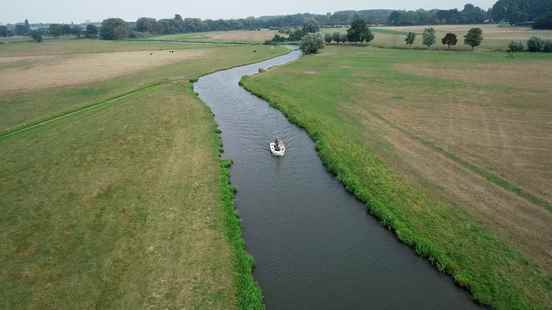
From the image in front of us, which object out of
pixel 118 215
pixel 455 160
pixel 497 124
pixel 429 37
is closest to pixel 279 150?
pixel 118 215

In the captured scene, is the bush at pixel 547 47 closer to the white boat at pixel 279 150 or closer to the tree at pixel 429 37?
the tree at pixel 429 37

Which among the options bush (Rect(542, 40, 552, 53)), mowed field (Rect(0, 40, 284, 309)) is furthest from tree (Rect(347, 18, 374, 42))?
mowed field (Rect(0, 40, 284, 309))

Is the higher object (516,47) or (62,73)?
(516,47)

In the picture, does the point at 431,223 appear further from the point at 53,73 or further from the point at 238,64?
the point at 53,73

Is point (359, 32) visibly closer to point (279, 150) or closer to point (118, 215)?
point (279, 150)

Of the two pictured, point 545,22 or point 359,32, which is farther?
point 545,22

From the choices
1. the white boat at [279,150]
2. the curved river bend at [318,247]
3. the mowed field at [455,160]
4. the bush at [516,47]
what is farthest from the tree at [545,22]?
the white boat at [279,150]
